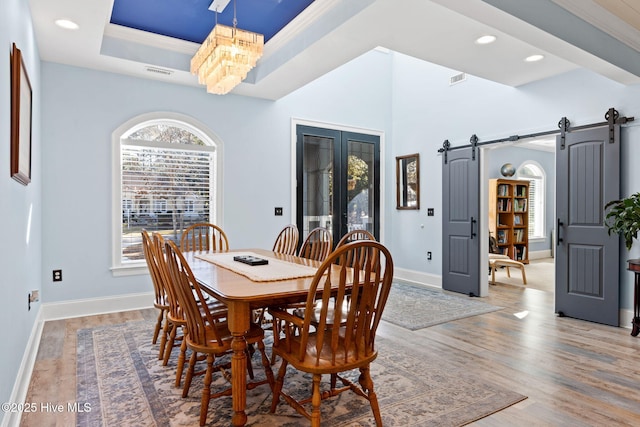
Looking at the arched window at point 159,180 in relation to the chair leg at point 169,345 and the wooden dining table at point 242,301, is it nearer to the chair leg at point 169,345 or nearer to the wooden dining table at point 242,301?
the chair leg at point 169,345

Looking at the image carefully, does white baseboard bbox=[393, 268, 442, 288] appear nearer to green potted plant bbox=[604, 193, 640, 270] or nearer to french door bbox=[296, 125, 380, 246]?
french door bbox=[296, 125, 380, 246]

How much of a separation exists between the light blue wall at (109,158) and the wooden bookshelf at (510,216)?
420 cm

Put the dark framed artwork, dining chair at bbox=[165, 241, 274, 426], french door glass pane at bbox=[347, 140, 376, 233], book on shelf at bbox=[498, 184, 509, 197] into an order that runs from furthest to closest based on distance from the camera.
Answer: book on shelf at bbox=[498, 184, 509, 197]
french door glass pane at bbox=[347, 140, 376, 233]
the dark framed artwork
dining chair at bbox=[165, 241, 274, 426]

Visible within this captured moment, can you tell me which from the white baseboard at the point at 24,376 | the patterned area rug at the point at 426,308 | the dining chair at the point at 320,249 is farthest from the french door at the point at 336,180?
the white baseboard at the point at 24,376

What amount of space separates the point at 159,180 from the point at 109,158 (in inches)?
22.3

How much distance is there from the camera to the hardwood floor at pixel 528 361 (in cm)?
214

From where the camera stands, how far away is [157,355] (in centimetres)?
293

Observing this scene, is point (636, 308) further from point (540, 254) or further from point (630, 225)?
point (540, 254)

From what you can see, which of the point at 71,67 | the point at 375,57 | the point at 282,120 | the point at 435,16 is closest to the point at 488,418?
the point at 435,16

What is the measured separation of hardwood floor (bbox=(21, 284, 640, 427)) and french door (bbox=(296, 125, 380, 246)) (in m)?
2.34

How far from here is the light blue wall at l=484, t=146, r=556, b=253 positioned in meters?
8.11

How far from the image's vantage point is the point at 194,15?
142 inches

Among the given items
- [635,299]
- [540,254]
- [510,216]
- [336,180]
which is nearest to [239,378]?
[635,299]

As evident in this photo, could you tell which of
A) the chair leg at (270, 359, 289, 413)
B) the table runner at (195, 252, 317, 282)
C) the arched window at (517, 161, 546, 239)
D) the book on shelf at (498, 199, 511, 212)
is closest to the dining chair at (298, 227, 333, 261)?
the table runner at (195, 252, 317, 282)
